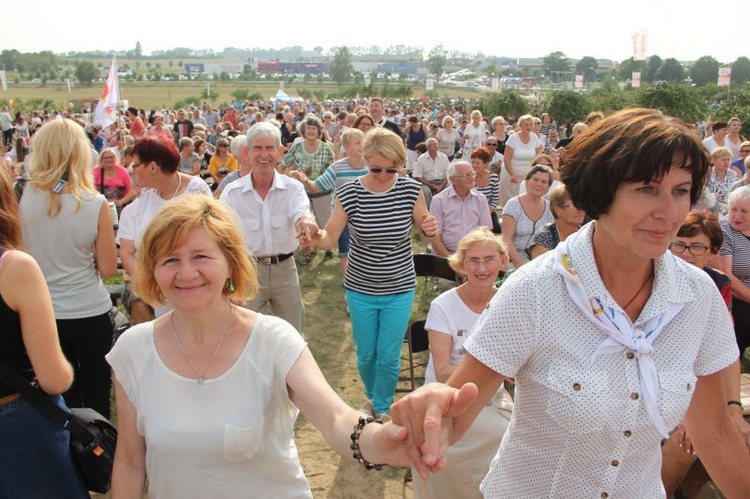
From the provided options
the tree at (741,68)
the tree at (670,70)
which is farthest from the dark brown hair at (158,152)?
the tree at (741,68)

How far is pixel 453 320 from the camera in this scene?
12.1 ft

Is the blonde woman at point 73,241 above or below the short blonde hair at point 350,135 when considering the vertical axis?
below

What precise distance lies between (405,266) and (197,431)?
8.55 feet

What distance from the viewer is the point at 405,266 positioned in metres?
4.45

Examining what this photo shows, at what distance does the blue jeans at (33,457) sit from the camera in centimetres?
231

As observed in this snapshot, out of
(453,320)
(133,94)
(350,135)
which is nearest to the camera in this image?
(453,320)

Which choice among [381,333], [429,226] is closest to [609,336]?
[429,226]

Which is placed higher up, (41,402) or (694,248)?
(694,248)

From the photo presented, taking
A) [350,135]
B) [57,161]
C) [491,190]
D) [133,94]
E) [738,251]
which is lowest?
[738,251]

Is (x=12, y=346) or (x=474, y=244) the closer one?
(x=12, y=346)

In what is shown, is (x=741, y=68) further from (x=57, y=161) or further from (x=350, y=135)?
(x=57, y=161)

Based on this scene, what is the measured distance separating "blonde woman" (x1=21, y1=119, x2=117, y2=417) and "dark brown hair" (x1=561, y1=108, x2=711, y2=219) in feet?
9.63

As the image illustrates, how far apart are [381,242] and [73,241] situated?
1949 millimetres

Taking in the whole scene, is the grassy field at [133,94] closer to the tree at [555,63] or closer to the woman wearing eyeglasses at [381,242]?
the woman wearing eyeglasses at [381,242]
